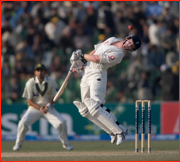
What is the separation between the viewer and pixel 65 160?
237 inches

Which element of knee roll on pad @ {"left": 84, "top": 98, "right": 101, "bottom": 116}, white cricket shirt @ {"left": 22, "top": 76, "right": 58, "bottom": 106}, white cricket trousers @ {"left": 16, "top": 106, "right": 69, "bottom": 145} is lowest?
white cricket trousers @ {"left": 16, "top": 106, "right": 69, "bottom": 145}

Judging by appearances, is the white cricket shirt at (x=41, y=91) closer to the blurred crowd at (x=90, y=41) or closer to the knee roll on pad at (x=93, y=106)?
the knee roll on pad at (x=93, y=106)

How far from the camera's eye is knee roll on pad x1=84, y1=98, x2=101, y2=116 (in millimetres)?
6371

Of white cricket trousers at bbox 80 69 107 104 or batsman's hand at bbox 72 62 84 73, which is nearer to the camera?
white cricket trousers at bbox 80 69 107 104

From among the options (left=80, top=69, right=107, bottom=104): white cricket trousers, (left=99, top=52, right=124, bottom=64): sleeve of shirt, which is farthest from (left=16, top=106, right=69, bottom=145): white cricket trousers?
(left=99, top=52, right=124, bottom=64): sleeve of shirt

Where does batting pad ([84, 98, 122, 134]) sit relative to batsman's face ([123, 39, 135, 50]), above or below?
below

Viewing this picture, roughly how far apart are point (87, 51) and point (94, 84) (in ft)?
16.2

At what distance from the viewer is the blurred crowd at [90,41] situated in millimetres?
10953

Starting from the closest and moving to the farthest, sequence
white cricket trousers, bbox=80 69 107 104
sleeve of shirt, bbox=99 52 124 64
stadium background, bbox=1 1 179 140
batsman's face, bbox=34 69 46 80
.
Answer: sleeve of shirt, bbox=99 52 124 64, white cricket trousers, bbox=80 69 107 104, batsman's face, bbox=34 69 46 80, stadium background, bbox=1 1 179 140

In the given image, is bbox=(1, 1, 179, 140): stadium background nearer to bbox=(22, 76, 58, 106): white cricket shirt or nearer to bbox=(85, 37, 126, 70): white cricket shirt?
bbox=(22, 76, 58, 106): white cricket shirt

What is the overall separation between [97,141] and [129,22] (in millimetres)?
3756

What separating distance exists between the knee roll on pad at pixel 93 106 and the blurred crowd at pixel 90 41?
4488 millimetres

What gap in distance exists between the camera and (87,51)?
446 inches

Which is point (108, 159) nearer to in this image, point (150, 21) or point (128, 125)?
point (128, 125)
